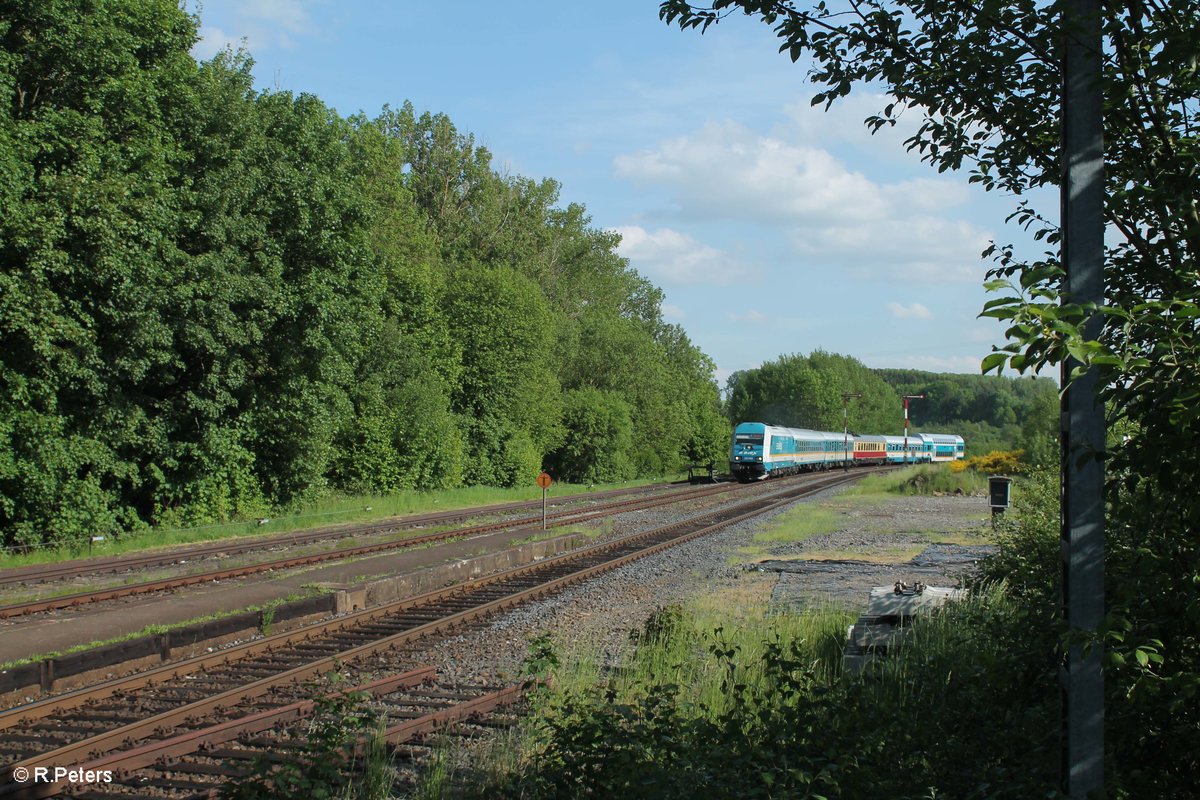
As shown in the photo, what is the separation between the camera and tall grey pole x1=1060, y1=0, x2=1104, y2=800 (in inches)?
118

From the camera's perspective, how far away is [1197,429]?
279cm

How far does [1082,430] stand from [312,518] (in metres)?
25.1

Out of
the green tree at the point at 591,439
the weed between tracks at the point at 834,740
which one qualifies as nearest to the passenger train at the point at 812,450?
the green tree at the point at 591,439

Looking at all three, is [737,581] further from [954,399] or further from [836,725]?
[954,399]

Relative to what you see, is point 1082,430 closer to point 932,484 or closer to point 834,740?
point 834,740

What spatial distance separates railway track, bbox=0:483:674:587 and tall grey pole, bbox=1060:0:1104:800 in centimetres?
1559

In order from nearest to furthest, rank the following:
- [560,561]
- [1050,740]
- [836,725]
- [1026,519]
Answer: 1. [1050,740]
2. [836,725]
3. [1026,519]
4. [560,561]

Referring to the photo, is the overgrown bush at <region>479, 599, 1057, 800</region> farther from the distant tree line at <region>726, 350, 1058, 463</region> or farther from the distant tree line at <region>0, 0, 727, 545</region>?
the distant tree line at <region>726, 350, 1058, 463</region>

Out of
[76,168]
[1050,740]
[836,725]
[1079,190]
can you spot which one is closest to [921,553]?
[836,725]

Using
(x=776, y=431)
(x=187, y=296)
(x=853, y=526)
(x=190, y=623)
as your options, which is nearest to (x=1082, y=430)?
(x=190, y=623)

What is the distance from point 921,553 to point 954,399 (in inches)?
6357

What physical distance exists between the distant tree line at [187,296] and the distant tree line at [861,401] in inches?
2204

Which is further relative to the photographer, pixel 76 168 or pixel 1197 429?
pixel 76 168

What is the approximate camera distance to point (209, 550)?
739 inches
